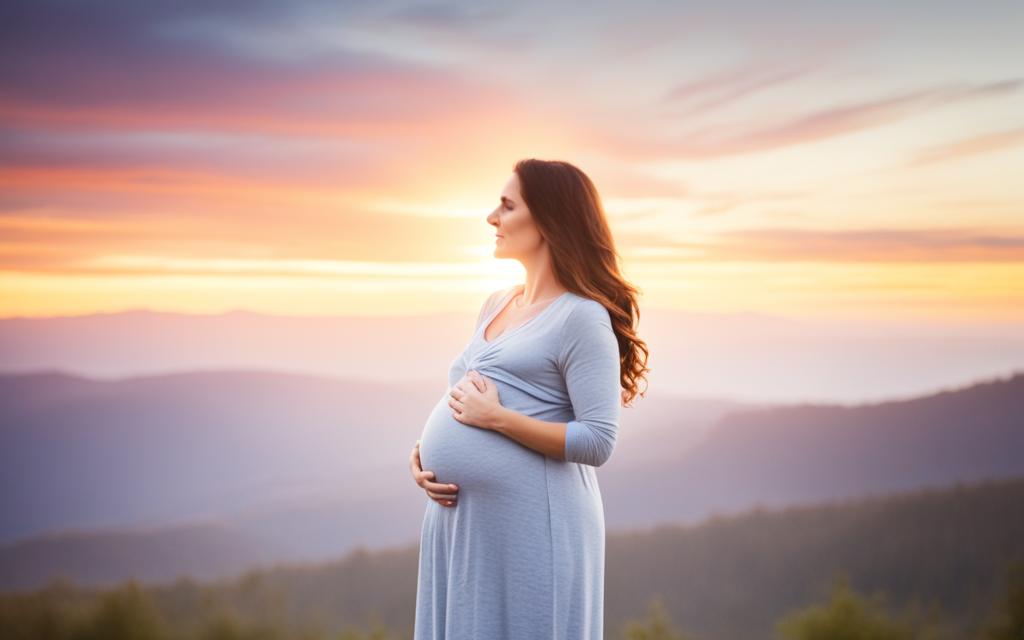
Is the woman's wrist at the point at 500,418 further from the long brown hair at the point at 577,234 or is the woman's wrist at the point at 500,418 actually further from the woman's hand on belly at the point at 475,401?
the long brown hair at the point at 577,234

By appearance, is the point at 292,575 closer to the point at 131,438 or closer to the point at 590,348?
the point at 590,348

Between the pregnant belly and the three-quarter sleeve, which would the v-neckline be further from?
the pregnant belly

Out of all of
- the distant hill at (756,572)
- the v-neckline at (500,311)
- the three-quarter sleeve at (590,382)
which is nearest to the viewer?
the three-quarter sleeve at (590,382)

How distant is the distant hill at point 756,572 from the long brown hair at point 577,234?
5.54 m

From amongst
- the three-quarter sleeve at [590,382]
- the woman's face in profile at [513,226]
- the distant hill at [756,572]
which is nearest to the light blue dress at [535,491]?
the three-quarter sleeve at [590,382]

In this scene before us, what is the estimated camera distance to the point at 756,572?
11766mm

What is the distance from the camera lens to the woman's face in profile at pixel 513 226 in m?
2.90

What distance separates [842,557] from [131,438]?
Result: 102 feet

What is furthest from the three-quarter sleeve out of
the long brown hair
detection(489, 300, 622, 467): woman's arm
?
the long brown hair

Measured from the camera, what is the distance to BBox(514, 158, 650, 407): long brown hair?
2.85 m

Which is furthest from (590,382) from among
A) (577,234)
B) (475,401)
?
(577,234)

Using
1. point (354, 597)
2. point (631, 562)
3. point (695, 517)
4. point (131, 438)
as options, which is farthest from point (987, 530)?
point (131, 438)

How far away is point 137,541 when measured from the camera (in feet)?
67.8

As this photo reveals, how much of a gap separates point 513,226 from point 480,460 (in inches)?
30.5
